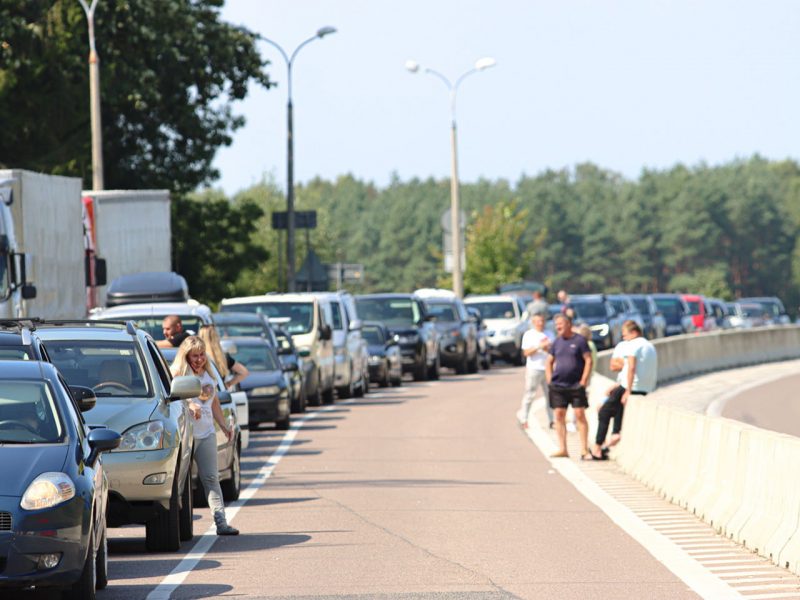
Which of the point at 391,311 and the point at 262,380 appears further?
the point at 391,311

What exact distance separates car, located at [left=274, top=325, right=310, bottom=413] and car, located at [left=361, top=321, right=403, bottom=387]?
7968 mm

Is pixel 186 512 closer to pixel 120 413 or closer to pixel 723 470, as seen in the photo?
pixel 120 413

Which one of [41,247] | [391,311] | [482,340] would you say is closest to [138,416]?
[41,247]

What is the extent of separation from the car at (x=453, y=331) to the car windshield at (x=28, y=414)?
35.4 meters

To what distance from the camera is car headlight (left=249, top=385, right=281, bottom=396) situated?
89.4 feet

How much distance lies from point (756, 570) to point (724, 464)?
271 cm

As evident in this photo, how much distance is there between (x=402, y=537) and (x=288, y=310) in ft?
68.4

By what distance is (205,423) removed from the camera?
46.8ft

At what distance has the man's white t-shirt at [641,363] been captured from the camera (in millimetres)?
22000

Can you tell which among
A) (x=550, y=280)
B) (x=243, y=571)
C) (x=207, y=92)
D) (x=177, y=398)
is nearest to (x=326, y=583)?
(x=243, y=571)

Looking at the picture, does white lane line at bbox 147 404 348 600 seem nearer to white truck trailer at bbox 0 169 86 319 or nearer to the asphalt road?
the asphalt road

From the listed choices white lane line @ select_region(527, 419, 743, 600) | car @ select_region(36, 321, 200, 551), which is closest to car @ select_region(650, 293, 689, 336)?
white lane line @ select_region(527, 419, 743, 600)

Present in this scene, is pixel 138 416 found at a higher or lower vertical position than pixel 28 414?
lower

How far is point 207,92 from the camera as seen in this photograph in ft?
181
